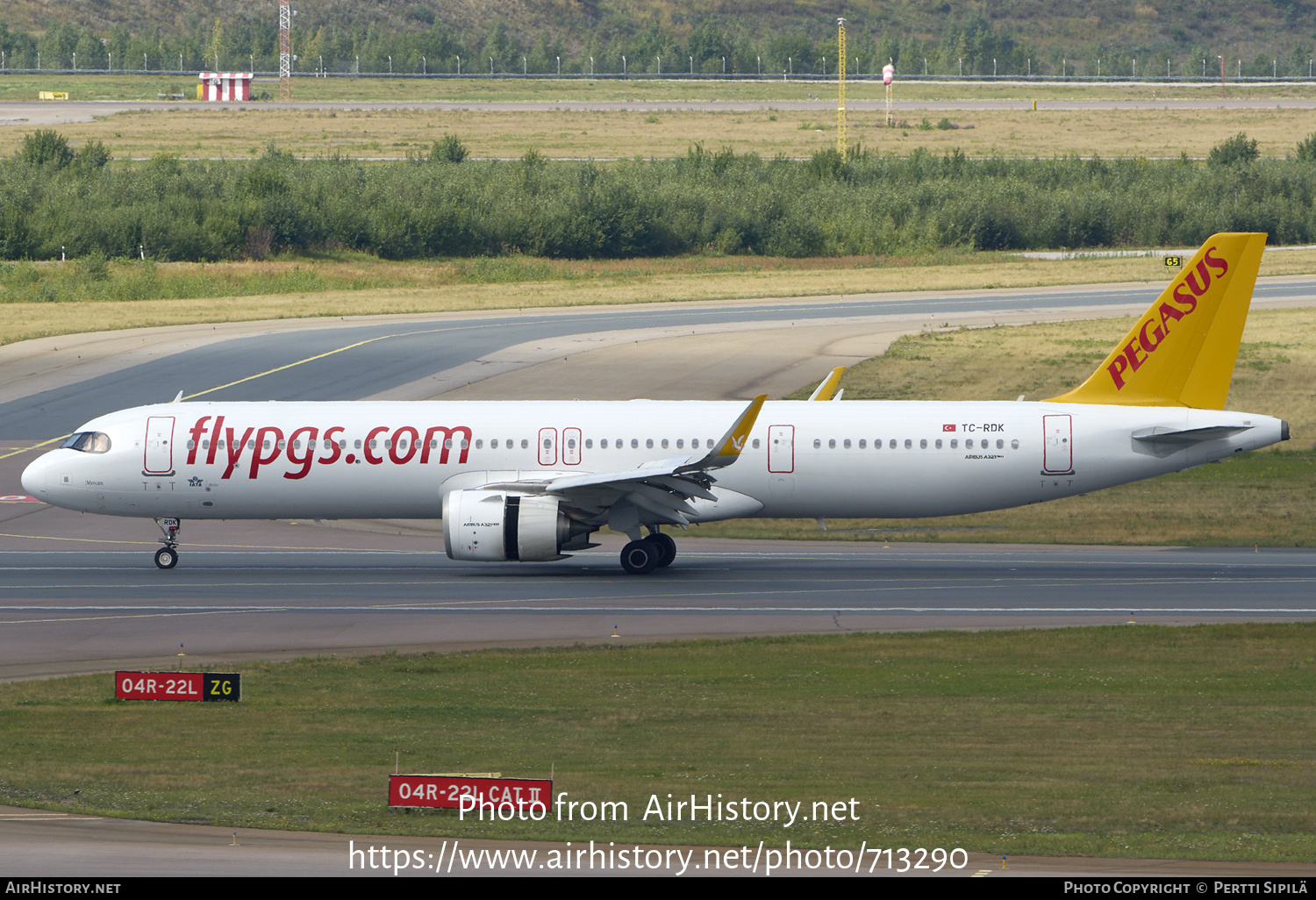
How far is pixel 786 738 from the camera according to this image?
22734 mm

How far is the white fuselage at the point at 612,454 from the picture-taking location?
3738cm

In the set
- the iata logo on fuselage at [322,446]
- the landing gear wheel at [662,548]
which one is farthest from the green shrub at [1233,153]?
the iata logo on fuselage at [322,446]

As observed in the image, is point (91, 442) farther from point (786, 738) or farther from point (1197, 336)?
point (1197, 336)

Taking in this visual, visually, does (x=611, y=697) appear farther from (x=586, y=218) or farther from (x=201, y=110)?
(x=201, y=110)

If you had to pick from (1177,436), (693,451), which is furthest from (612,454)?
(1177,436)

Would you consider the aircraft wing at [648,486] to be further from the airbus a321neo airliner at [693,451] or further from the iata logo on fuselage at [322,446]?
the iata logo on fuselage at [322,446]

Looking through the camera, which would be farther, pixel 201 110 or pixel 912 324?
pixel 201 110

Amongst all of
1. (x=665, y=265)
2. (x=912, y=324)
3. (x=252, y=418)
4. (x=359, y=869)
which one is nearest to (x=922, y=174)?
(x=665, y=265)

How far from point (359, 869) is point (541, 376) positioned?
49502 mm

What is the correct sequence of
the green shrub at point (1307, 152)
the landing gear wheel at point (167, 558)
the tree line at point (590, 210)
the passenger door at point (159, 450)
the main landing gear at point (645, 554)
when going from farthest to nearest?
the green shrub at point (1307, 152)
the tree line at point (590, 210)
the landing gear wheel at point (167, 558)
the passenger door at point (159, 450)
the main landing gear at point (645, 554)

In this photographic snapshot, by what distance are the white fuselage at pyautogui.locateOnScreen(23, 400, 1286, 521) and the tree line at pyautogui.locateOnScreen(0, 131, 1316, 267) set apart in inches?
2448

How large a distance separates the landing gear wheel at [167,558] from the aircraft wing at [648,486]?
8.44m

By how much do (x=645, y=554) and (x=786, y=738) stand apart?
15.5 metres

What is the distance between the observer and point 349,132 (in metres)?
160
